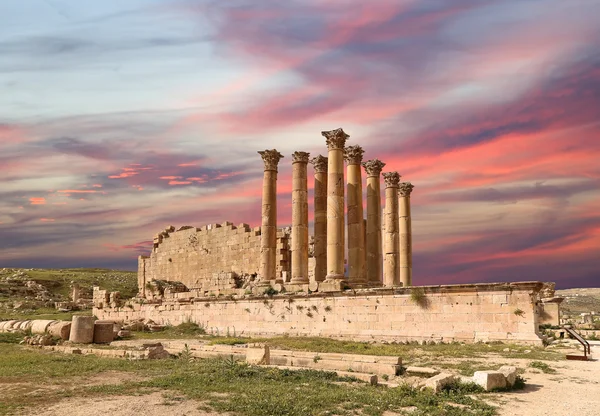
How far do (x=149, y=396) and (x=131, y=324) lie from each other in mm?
22292

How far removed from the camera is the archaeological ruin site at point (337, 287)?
21.3 meters

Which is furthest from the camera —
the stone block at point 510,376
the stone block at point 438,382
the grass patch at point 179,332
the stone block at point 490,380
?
the grass patch at point 179,332

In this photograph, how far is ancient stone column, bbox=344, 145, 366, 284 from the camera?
1137 inches

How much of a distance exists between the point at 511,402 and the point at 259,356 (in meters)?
7.22

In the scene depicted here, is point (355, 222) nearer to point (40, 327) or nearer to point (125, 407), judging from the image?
point (40, 327)

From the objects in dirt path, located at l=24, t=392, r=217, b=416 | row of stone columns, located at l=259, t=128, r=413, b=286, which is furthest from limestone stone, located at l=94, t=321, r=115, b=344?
dirt path, located at l=24, t=392, r=217, b=416

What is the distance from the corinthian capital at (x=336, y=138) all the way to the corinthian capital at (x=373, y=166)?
3.50 meters

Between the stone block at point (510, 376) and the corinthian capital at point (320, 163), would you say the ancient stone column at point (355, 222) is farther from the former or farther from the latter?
the stone block at point (510, 376)

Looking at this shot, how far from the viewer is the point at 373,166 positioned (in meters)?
32.0

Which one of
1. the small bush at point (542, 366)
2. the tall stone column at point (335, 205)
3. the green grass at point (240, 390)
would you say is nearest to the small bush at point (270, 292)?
the tall stone column at point (335, 205)

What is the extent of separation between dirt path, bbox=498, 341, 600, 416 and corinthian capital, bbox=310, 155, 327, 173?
61.2 ft

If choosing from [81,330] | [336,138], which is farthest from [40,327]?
[336,138]

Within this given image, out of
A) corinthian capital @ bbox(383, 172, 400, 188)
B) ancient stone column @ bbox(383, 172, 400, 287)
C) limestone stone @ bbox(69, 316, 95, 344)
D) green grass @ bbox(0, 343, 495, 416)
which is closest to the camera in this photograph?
green grass @ bbox(0, 343, 495, 416)

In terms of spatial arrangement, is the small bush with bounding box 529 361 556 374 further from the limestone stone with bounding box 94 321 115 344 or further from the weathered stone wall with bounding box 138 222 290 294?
the weathered stone wall with bounding box 138 222 290 294
